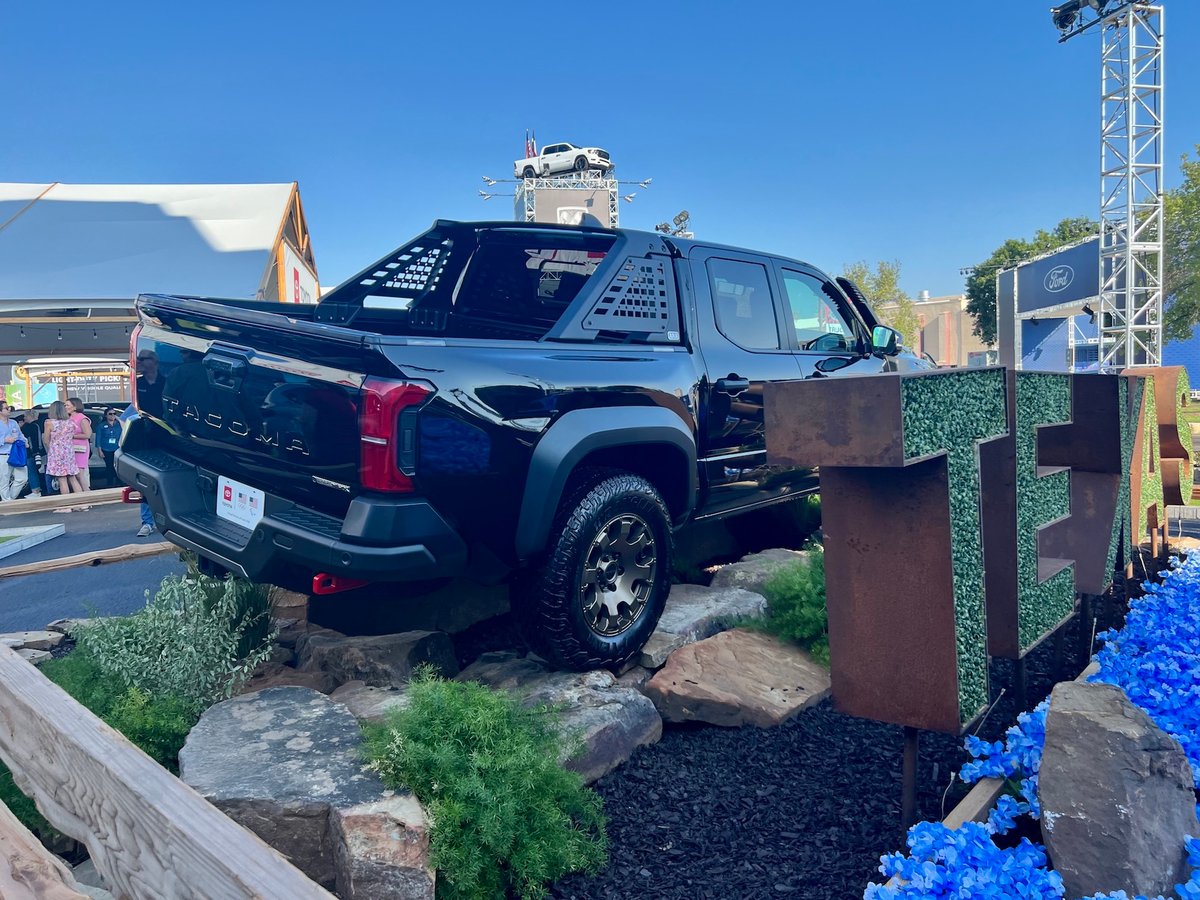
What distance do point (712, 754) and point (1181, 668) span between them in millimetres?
1947

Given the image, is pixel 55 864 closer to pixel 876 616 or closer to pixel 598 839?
pixel 598 839

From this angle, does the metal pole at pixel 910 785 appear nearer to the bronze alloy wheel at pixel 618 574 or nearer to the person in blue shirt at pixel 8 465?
the bronze alloy wheel at pixel 618 574

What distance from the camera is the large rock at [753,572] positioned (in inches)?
169

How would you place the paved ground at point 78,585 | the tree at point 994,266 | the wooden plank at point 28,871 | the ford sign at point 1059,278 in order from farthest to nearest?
the tree at point 994,266 → the ford sign at point 1059,278 → the paved ground at point 78,585 → the wooden plank at point 28,871

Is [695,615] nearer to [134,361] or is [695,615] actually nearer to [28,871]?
[28,871]

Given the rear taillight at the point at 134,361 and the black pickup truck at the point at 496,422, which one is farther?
the rear taillight at the point at 134,361

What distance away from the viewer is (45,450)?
40.9 feet

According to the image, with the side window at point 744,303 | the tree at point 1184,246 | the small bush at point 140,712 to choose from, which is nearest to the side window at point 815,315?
the side window at point 744,303

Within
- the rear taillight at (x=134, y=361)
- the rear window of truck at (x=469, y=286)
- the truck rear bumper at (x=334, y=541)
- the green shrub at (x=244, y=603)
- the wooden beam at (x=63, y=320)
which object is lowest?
the green shrub at (x=244, y=603)

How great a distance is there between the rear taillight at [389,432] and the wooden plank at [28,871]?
1.25m

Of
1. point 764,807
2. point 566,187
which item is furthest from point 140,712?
point 566,187

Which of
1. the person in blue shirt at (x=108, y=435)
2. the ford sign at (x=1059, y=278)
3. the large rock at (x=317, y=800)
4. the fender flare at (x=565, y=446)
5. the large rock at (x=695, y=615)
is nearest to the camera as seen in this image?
the large rock at (x=317, y=800)

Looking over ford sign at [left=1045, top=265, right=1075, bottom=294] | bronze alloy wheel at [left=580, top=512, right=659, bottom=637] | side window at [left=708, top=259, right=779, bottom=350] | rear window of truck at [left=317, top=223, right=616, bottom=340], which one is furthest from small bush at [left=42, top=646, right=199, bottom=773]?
ford sign at [left=1045, top=265, right=1075, bottom=294]

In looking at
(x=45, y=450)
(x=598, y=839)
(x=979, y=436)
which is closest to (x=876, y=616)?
(x=979, y=436)
